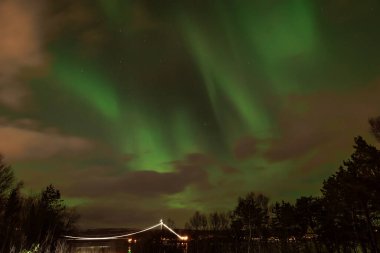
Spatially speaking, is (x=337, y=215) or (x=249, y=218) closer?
(x=337, y=215)

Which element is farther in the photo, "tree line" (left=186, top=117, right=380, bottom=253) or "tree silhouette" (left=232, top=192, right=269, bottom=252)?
"tree silhouette" (left=232, top=192, right=269, bottom=252)

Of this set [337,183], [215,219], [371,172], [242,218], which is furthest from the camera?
[215,219]

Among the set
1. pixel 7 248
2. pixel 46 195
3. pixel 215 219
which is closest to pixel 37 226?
pixel 7 248

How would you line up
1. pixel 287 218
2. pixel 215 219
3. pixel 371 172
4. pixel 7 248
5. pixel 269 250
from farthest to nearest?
pixel 215 219, pixel 269 250, pixel 287 218, pixel 371 172, pixel 7 248

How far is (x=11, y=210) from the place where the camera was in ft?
128

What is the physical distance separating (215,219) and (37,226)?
9431cm

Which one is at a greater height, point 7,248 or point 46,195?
point 46,195

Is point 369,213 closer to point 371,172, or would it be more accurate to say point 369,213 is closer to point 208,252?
point 371,172

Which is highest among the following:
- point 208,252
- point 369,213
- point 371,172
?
point 371,172

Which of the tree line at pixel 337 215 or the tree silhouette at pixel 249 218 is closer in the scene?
the tree line at pixel 337 215

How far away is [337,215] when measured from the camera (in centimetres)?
4553

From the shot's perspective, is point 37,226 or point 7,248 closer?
point 7,248

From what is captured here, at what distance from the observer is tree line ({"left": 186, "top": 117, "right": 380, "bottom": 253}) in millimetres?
31394

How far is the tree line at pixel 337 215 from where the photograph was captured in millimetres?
31394
